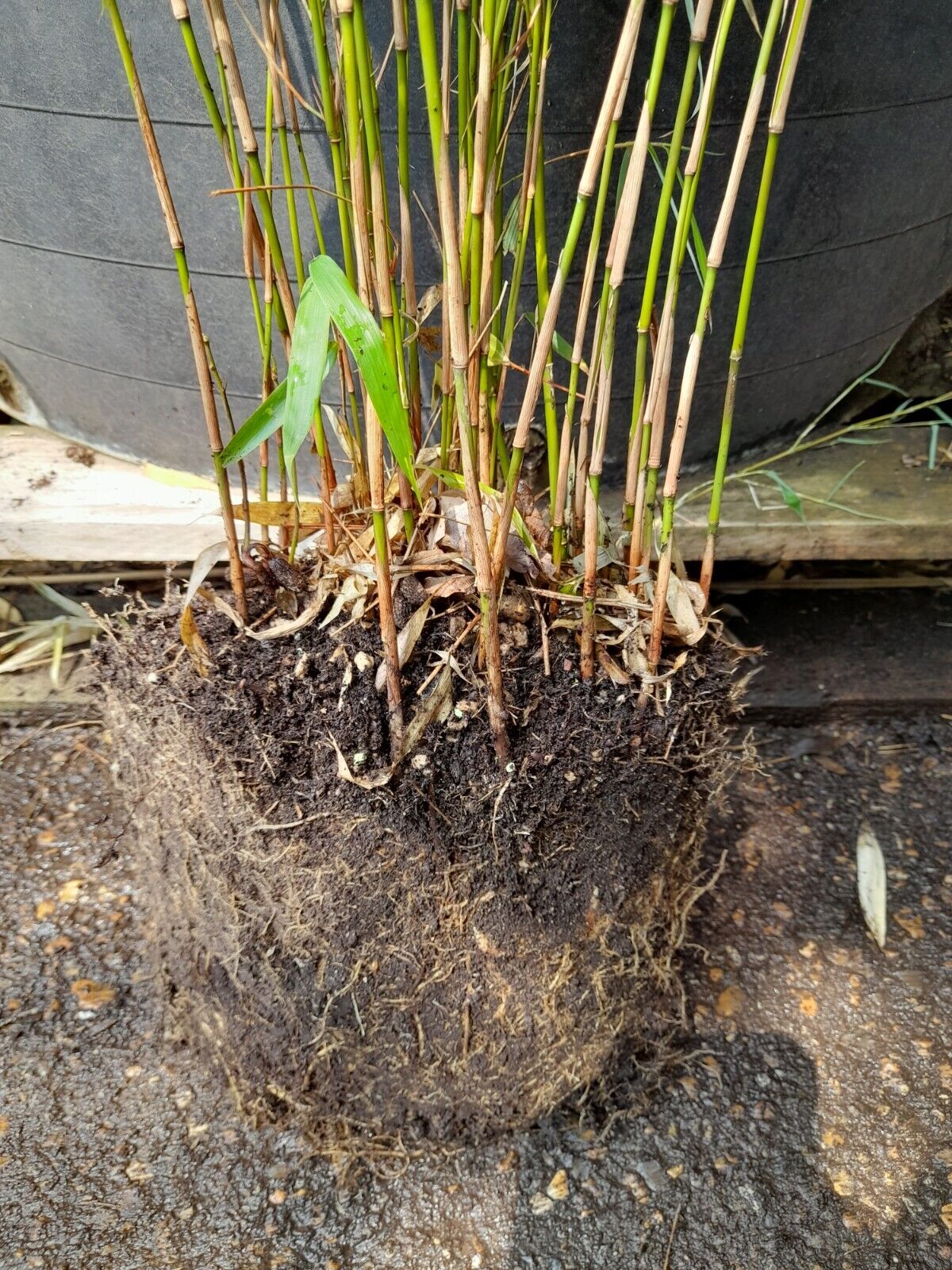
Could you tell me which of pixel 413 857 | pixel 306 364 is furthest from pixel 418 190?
pixel 413 857

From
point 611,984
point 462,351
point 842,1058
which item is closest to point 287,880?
point 611,984

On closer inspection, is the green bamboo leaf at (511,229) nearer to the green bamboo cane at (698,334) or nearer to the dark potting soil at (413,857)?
the green bamboo cane at (698,334)

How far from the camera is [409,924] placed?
779 mm

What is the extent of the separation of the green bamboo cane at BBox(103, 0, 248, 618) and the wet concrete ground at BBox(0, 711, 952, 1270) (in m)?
0.57

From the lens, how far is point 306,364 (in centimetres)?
52

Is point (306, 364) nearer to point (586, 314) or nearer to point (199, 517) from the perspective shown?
point (586, 314)

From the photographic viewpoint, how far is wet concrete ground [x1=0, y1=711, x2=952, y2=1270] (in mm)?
834

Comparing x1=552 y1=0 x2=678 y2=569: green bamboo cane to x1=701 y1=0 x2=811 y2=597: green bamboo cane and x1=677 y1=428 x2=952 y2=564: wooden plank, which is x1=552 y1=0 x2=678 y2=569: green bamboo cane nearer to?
x1=701 y1=0 x2=811 y2=597: green bamboo cane

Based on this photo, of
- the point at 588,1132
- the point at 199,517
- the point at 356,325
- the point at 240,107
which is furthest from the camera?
the point at 199,517

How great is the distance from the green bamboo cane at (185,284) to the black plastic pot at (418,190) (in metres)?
0.28

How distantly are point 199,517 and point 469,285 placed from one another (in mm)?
632

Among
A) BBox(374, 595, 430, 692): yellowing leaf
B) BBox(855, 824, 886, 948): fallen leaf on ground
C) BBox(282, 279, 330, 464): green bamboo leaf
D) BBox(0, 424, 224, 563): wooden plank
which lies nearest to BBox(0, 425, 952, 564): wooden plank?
BBox(0, 424, 224, 563): wooden plank

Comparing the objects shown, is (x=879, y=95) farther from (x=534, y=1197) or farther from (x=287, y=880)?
(x=534, y=1197)

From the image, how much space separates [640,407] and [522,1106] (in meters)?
0.68
